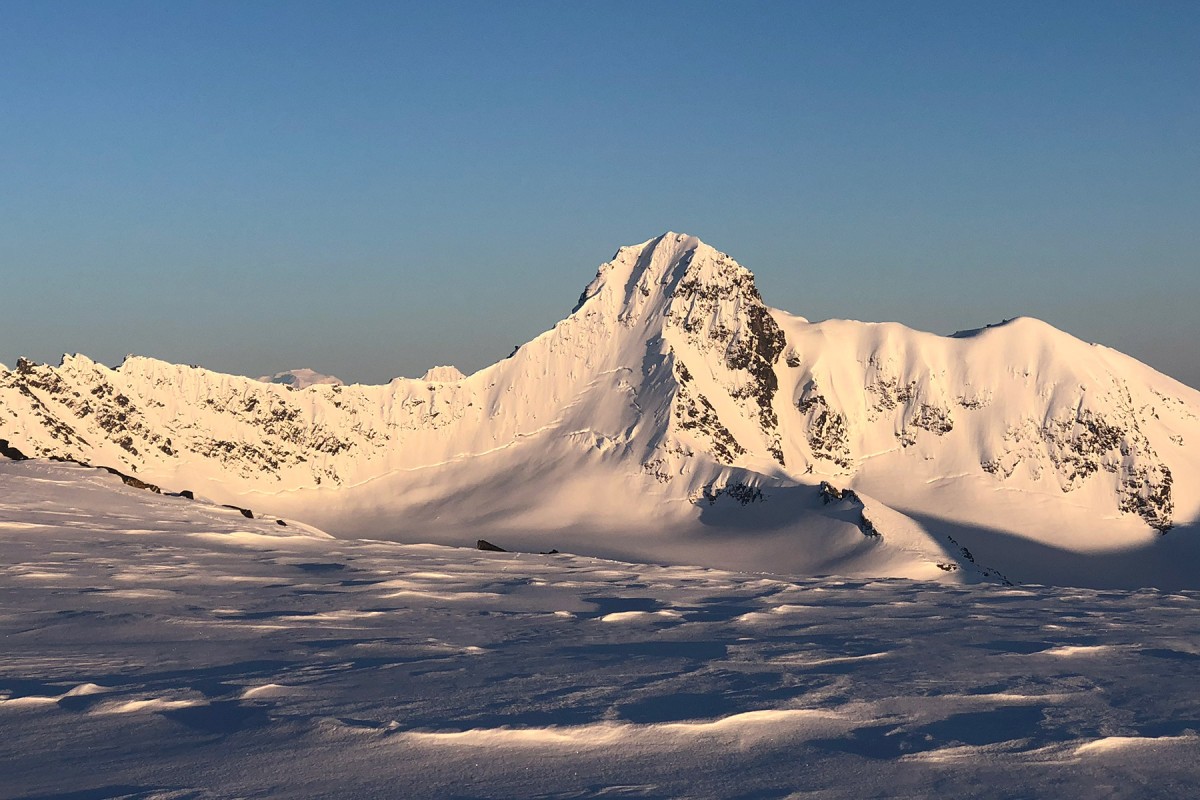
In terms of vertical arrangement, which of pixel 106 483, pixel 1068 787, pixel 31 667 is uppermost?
pixel 106 483

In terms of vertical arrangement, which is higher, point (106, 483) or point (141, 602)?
point (106, 483)

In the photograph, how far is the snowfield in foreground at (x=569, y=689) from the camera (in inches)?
390

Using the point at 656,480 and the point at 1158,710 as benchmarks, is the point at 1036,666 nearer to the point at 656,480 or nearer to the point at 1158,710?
the point at 1158,710

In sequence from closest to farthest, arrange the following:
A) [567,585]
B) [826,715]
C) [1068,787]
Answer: [1068,787] < [826,715] < [567,585]

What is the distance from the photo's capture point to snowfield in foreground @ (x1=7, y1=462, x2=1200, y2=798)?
32.5 ft

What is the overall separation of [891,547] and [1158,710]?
137989 millimetres

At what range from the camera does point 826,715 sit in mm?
12125

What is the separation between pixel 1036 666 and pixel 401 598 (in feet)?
37.3

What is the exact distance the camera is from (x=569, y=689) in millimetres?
13102

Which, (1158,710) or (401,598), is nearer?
(1158,710)

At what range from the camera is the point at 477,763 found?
10.2 metres

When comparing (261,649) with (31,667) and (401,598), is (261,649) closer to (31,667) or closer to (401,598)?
(31,667)

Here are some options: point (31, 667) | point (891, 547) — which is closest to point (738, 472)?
point (891, 547)

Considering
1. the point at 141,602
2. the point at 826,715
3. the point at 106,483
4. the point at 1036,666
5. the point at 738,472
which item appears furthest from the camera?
the point at 738,472
